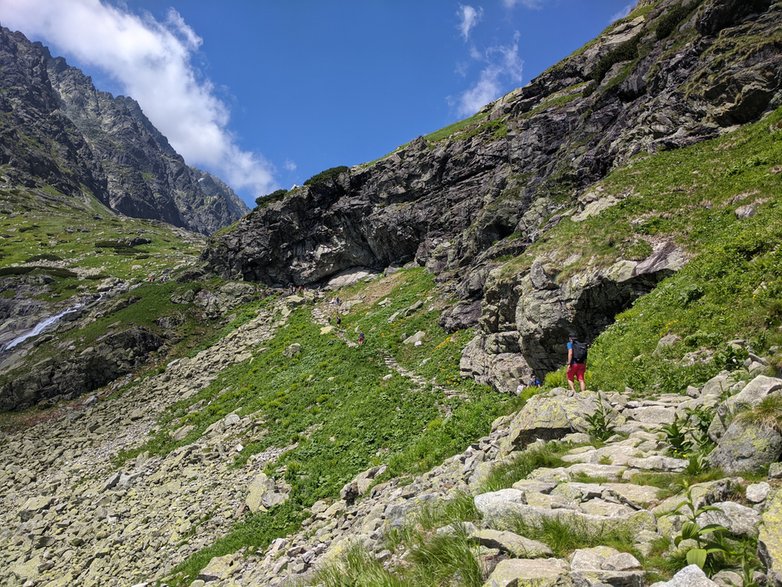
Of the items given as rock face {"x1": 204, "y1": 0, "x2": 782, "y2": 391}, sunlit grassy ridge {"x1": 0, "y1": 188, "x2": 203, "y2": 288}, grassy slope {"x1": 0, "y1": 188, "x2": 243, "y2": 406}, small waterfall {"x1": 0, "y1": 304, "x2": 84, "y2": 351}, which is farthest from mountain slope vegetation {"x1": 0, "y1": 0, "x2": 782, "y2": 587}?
Result: sunlit grassy ridge {"x1": 0, "y1": 188, "x2": 203, "y2": 288}

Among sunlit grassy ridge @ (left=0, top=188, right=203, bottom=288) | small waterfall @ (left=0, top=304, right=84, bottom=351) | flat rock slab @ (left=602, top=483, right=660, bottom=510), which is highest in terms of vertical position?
sunlit grassy ridge @ (left=0, top=188, right=203, bottom=288)

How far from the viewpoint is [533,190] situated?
3850cm

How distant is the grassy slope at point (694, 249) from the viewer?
10.6 metres

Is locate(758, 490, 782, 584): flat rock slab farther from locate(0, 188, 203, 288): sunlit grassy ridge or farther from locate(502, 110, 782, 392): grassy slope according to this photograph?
locate(0, 188, 203, 288): sunlit grassy ridge

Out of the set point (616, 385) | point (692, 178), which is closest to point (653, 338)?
point (616, 385)

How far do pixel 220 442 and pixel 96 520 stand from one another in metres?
6.75

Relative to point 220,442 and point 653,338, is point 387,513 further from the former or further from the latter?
point 220,442

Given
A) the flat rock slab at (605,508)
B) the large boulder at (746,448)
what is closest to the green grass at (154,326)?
the flat rock slab at (605,508)

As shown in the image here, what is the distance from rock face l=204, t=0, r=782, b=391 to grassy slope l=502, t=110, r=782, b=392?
1.23 m

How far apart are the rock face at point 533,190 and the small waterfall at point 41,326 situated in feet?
71.9

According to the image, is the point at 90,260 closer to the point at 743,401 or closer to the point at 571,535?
the point at 571,535

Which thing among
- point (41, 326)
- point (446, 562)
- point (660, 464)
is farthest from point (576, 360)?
point (41, 326)

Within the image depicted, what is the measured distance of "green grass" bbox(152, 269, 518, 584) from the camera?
15.3m

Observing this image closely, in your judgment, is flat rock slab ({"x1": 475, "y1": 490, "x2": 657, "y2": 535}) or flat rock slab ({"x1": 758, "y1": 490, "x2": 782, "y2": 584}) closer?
flat rock slab ({"x1": 758, "y1": 490, "x2": 782, "y2": 584})
